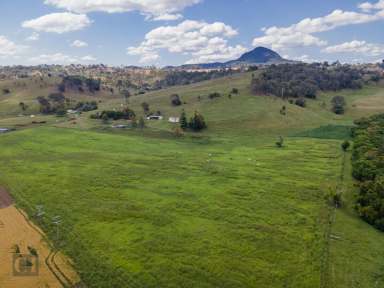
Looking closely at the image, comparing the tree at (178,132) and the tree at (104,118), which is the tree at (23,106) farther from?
the tree at (178,132)

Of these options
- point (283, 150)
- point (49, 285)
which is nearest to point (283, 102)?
point (283, 150)

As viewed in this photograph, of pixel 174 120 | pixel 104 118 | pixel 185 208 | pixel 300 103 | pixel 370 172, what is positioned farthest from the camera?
pixel 300 103

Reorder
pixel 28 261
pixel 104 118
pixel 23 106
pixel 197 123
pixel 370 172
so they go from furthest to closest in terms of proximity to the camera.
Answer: pixel 23 106 < pixel 104 118 < pixel 197 123 < pixel 370 172 < pixel 28 261

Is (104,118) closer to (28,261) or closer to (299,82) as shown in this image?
(28,261)

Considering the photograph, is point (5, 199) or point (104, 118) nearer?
point (5, 199)

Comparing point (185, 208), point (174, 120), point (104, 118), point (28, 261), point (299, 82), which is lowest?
point (28, 261)

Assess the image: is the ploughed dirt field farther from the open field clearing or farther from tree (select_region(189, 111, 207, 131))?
tree (select_region(189, 111, 207, 131))

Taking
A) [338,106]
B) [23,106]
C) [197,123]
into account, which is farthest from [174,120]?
[23,106]

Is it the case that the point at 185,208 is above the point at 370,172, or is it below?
below
